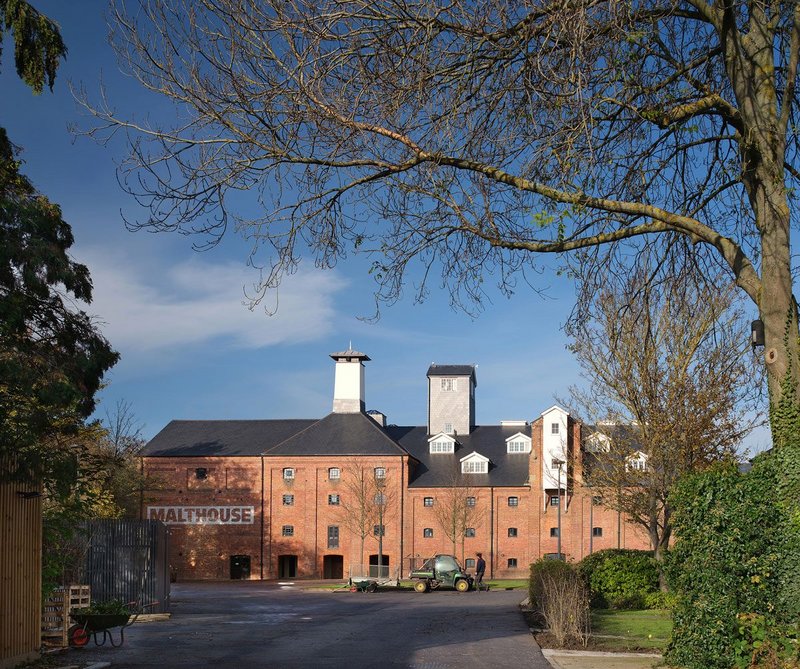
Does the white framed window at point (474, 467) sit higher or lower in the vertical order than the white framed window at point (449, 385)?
lower

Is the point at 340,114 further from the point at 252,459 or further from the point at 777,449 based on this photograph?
the point at 252,459

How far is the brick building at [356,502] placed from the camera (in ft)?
209

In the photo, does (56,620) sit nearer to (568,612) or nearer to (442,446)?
(568,612)

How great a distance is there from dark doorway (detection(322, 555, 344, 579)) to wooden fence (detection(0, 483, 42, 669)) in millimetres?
51592

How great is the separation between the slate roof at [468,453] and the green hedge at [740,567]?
170 ft

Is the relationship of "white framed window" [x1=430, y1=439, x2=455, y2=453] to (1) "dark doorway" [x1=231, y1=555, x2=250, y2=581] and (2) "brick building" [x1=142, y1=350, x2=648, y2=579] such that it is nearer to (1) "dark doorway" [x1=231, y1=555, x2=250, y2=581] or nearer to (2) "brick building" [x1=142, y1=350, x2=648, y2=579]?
(2) "brick building" [x1=142, y1=350, x2=648, y2=579]

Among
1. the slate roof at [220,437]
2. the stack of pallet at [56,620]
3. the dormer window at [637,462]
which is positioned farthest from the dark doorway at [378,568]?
the stack of pallet at [56,620]

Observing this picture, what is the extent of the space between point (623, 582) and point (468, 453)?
3786cm

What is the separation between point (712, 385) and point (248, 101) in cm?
2074

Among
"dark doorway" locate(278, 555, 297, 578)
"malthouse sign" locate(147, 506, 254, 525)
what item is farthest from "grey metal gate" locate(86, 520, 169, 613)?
"dark doorway" locate(278, 555, 297, 578)

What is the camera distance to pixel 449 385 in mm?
71875

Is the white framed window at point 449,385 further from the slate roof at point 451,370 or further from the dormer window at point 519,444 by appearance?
the dormer window at point 519,444

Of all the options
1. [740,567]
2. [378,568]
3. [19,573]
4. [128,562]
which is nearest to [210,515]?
[378,568]

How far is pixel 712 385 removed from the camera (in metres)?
27.6
